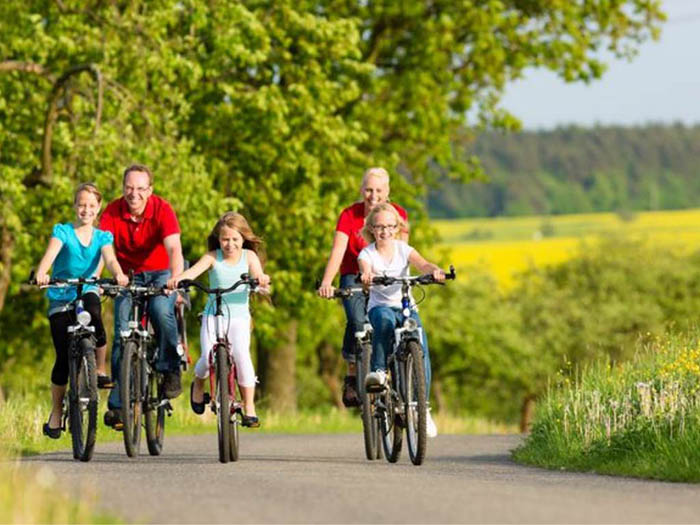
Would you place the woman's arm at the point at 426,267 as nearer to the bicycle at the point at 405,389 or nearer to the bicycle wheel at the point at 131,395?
the bicycle at the point at 405,389

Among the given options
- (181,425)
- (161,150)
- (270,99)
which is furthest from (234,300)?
(270,99)

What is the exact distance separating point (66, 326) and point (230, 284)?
1.31 metres

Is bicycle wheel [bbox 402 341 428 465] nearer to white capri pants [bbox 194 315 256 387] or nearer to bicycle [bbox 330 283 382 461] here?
bicycle [bbox 330 283 382 461]

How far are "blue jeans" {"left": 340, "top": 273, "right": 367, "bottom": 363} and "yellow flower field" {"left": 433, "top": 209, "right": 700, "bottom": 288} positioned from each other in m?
70.1

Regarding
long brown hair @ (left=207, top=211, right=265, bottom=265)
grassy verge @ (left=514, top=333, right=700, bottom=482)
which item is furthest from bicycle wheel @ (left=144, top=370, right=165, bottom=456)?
grassy verge @ (left=514, top=333, right=700, bottom=482)

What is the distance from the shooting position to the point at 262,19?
2930cm

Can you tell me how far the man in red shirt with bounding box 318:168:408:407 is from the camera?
13.0 metres

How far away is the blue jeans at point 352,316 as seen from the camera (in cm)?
1326

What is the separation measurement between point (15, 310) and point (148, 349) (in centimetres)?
1818

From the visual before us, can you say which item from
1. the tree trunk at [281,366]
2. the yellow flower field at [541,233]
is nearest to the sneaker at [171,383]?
the tree trunk at [281,366]

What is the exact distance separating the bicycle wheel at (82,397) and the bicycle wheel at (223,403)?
3.08 ft

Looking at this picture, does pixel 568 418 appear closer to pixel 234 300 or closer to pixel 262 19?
pixel 234 300

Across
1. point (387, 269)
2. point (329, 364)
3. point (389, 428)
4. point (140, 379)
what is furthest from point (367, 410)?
point (329, 364)

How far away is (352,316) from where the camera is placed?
43.7 ft
